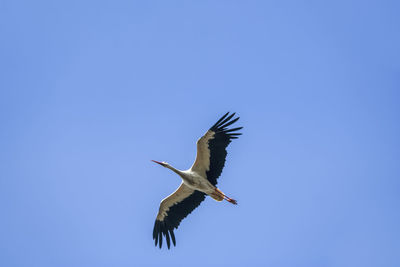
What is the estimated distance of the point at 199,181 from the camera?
17484 mm

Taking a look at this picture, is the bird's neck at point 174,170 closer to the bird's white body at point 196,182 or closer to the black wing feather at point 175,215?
the bird's white body at point 196,182

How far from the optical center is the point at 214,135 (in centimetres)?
1723

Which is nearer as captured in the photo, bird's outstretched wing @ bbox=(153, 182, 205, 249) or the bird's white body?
the bird's white body

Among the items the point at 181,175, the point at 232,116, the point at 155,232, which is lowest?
the point at 155,232

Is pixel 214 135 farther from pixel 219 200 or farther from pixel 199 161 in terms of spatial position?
pixel 219 200

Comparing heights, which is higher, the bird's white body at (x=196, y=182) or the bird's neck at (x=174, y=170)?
the bird's neck at (x=174, y=170)

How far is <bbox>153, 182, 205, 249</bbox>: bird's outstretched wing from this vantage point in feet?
60.5

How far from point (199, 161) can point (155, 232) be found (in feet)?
10.1

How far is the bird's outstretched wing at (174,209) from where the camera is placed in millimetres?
18438

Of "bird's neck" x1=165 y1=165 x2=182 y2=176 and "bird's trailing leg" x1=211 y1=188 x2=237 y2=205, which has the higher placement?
"bird's neck" x1=165 y1=165 x2=182 y2=176

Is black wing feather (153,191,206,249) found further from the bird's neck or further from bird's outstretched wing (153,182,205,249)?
the bird's neck

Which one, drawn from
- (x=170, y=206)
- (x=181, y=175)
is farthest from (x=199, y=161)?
(x=170, y=206)

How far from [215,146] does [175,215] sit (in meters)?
2.97

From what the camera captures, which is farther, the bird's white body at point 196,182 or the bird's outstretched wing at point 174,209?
the bird's outstretched wing at point 174,209
